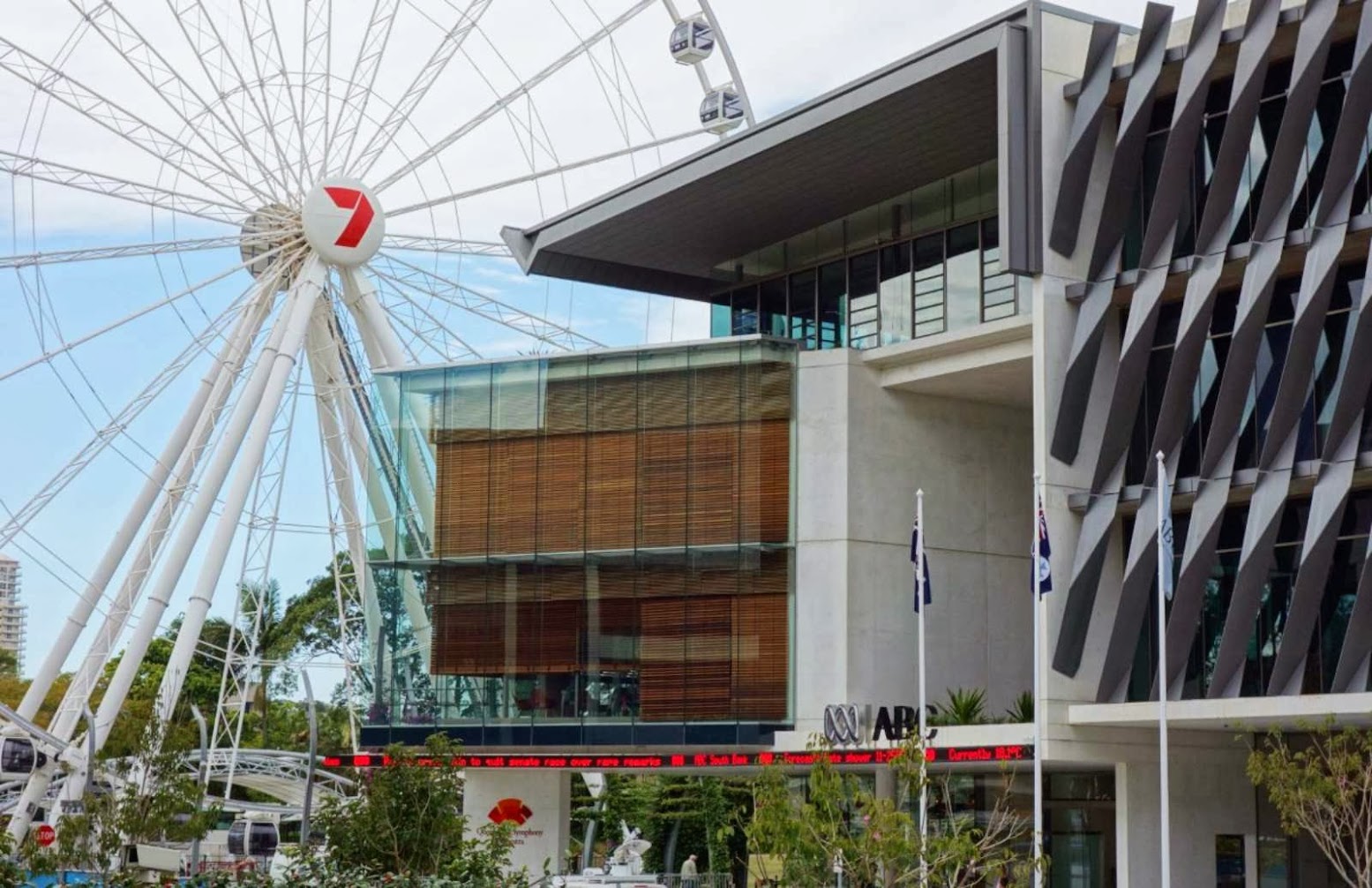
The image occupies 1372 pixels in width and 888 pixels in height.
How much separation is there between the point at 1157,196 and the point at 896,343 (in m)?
9.42

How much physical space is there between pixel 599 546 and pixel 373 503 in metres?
7.40

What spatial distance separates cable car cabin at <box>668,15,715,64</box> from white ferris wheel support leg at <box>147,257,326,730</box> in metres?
12.2

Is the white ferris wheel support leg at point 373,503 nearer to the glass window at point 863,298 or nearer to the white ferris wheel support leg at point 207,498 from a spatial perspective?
the white ferris wheel support leg at point 207,498

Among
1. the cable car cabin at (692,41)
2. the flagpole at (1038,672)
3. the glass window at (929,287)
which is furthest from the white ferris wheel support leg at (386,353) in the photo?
the flagpole at (1038,672)

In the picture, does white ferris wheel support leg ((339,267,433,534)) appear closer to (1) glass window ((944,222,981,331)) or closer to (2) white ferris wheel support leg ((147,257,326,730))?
(2) white ferris wheel support leg ((147,257,326,730))

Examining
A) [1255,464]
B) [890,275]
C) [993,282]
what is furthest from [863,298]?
[1255,464]

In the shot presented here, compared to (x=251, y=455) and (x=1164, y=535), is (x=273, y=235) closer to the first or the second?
(x=251, y=455)

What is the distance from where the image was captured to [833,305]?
53562 millimetres

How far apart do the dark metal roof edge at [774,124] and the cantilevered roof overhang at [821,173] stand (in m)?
0.04

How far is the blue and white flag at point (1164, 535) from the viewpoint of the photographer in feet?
122

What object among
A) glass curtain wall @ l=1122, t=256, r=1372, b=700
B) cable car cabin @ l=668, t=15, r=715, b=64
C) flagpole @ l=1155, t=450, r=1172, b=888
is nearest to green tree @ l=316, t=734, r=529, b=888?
flagpole @ l=1155, t=450, r=1172, b=888

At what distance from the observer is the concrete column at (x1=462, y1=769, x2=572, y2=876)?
5381 cm

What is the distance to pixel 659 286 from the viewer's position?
199ft

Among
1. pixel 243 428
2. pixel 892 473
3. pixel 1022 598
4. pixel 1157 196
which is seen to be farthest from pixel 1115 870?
pixel 243 428
